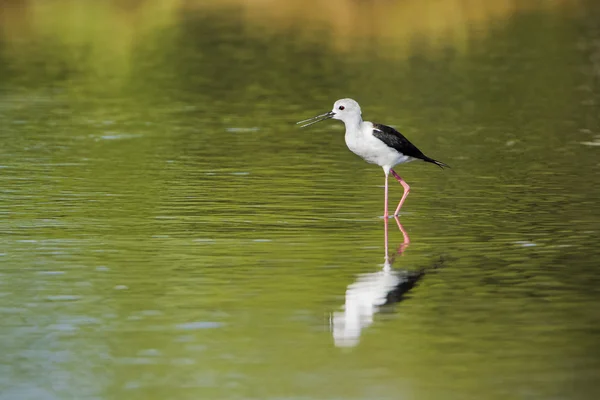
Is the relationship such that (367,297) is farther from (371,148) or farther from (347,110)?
(347,110)

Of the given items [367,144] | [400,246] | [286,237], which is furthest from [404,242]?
[367,144]

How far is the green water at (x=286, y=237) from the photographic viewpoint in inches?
376

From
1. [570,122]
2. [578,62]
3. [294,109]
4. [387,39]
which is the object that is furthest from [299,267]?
[387,39]

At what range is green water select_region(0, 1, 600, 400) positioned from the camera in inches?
376

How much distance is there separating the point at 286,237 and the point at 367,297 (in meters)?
2.75

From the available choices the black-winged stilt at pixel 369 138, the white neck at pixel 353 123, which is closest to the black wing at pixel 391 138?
the black-winged stilt at pixel 369 138

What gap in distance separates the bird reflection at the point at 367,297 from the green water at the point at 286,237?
9 centimetres

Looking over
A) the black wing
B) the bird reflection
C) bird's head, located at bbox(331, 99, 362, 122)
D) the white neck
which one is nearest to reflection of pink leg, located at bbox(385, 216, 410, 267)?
the bird reflection

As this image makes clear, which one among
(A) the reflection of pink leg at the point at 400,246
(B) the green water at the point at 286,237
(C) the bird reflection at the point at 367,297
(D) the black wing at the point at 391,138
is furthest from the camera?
(D) the black wing at the point at 391,138

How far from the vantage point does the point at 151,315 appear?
11.1m

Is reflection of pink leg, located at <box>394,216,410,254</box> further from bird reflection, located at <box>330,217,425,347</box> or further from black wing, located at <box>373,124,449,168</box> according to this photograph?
black wing, located at <box>373,124,449,168</box>

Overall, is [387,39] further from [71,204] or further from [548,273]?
[548,273]

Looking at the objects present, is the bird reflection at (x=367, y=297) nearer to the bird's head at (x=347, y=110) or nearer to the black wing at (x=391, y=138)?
the black wing at (x=391, y=138)

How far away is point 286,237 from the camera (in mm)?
14227
